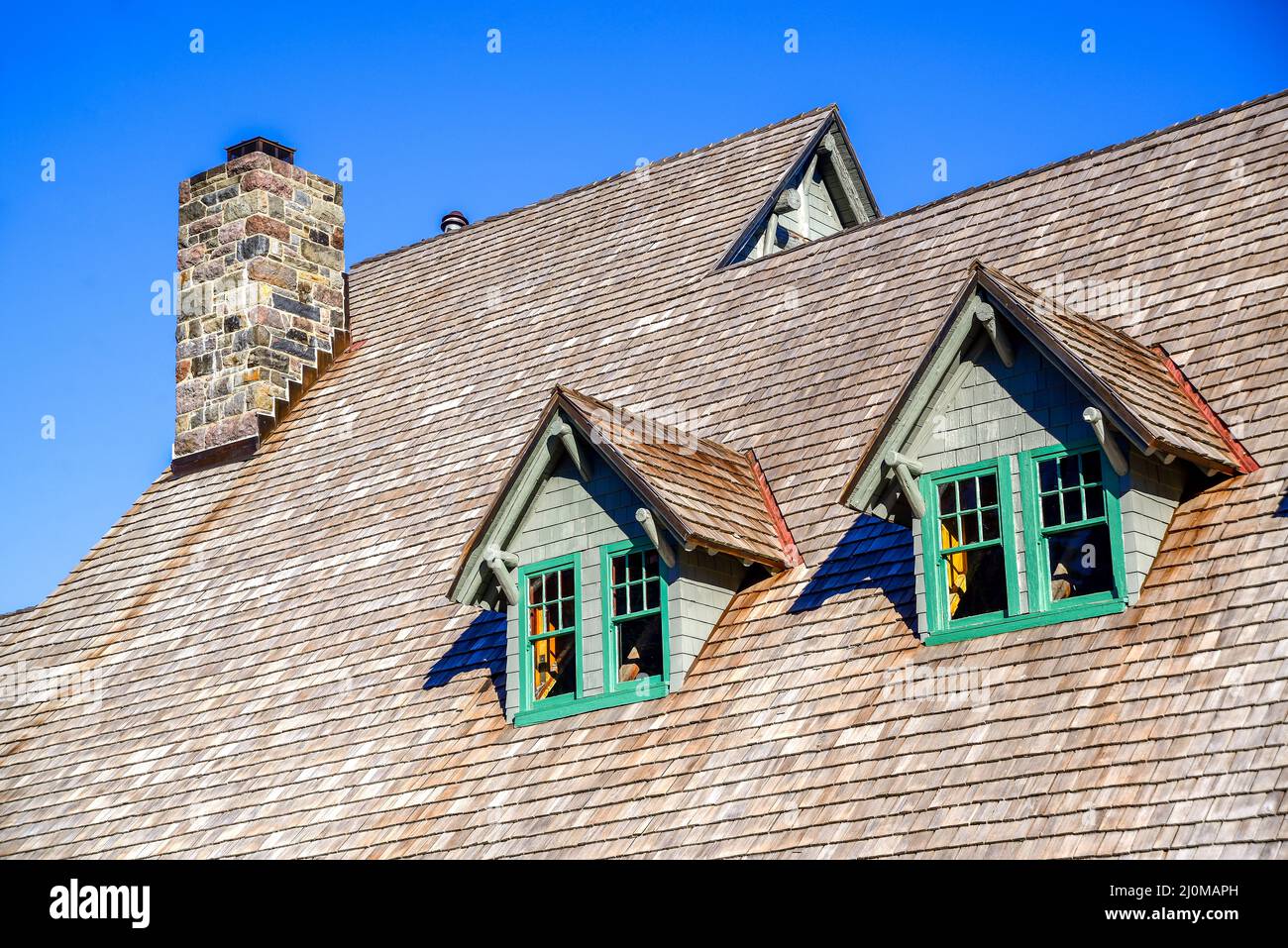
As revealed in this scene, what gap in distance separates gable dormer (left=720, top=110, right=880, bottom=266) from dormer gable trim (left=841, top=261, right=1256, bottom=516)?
230 inches

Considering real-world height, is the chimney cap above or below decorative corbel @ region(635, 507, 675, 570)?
above

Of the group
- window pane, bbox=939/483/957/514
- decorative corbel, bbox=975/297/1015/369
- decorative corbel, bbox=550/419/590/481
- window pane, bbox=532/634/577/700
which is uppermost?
decorative corbel, bbox=975/297/1015/369

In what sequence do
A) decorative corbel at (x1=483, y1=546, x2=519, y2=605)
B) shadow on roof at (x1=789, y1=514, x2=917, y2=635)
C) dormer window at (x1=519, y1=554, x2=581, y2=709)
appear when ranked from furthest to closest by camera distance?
1. decorative corbel at (x1=483, y1=546, x2=519, y2=605)
2. dormer window at (x1=519, y1=554, x2=581, y2=709)
3. shadow on roof at (x1=789, y1=514, x2=917, y2=635)

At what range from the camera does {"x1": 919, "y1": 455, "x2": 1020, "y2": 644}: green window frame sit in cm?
1189

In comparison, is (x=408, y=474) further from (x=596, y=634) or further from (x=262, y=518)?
(x=596, y=634)

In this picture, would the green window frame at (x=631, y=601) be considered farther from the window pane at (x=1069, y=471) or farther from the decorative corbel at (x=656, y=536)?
the window pane at (x=1069, y=471)

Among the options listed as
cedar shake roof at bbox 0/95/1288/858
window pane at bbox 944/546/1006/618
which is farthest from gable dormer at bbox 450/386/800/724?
window pane at bbox 944/546/1006/618

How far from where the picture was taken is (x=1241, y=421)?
12.0 meters

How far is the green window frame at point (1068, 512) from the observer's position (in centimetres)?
1145

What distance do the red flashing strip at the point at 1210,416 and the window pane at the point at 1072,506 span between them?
96cm

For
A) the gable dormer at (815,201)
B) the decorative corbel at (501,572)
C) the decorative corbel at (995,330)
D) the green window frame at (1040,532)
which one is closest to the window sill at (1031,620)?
the green window frame at (1040,532)

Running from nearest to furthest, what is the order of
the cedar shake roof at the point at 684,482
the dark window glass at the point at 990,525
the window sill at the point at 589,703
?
the dark window glass at the point at 990,525 < the cedar shake roof at the point at 684,482 < the window sill at the point at 589,703

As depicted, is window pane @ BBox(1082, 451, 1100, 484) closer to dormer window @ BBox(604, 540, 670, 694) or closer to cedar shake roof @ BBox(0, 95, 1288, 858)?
cedar shake roof @ BBox(0, 95, 1288, 858)
